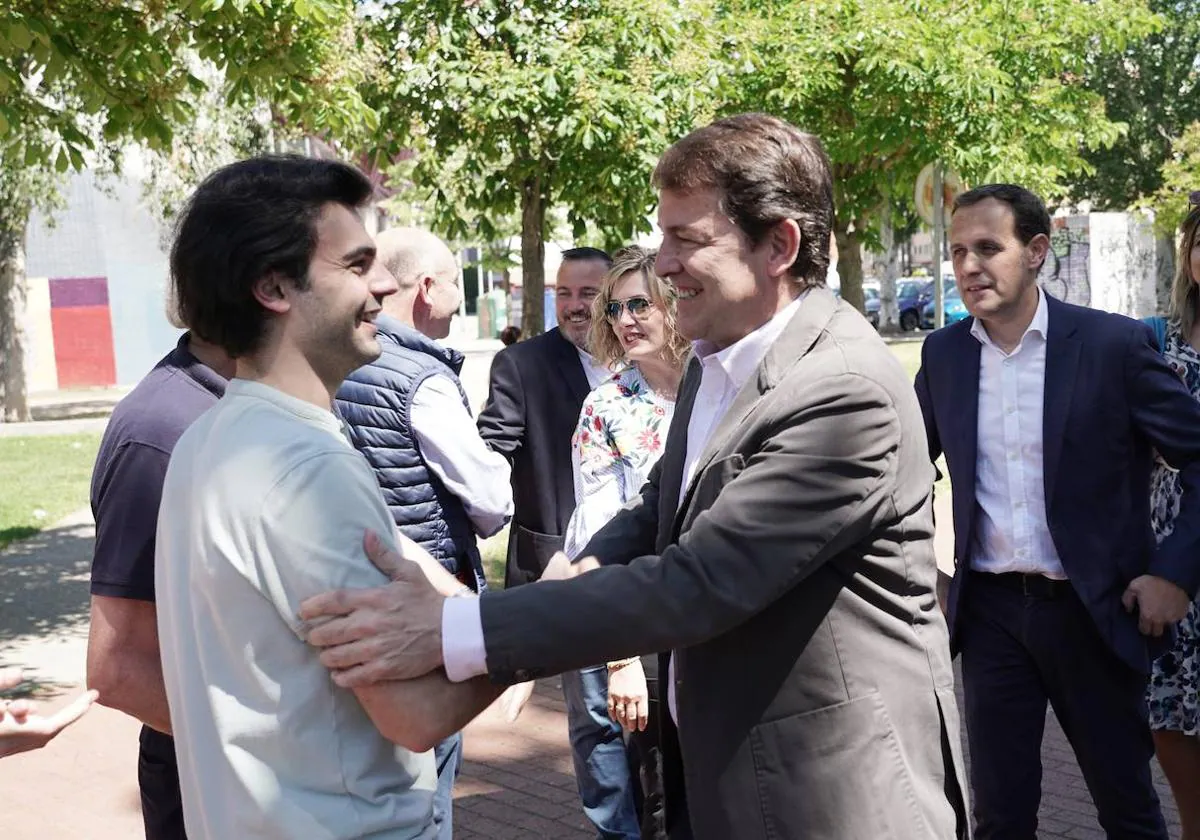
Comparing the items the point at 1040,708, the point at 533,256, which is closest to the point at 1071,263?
the point at 533,256

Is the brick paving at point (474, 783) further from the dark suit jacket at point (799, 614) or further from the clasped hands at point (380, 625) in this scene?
the clasped hands at point (380, 625)

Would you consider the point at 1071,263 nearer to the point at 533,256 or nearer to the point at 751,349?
the point at 533,256

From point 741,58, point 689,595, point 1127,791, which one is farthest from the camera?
point 741,58

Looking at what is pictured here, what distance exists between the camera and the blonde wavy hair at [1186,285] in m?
4.49

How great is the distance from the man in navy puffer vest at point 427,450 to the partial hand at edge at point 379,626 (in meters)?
1.92

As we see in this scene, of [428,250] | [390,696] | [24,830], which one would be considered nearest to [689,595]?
[390,696]

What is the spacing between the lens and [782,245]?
2.53 m

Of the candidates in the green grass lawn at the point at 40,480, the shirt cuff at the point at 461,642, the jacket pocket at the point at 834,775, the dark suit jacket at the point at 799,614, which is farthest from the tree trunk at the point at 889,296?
the shirt cuff at the point at 461,642

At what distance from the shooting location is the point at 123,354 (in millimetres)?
33094

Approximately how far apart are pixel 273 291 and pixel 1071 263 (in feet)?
93.4

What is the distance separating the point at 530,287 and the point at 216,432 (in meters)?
7.44

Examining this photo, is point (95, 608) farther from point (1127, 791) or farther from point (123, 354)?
point (123, 354)

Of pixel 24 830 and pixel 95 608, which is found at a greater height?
pixel 95 608

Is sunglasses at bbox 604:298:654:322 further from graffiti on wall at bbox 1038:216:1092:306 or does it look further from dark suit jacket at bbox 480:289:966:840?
graffiti on wall at bbox 1038:216:1092:306
